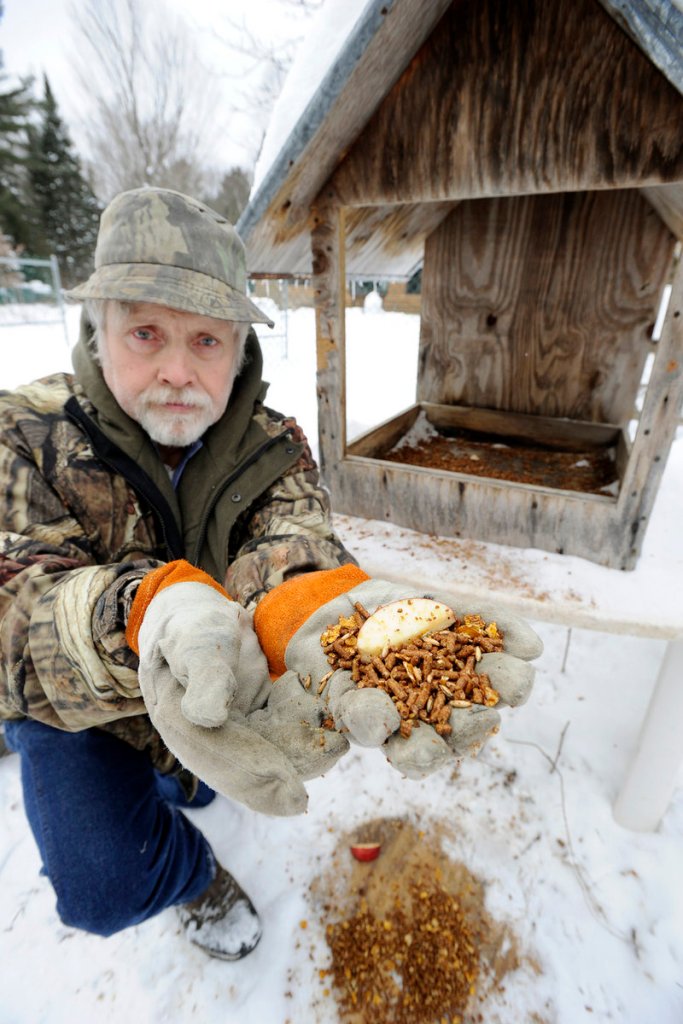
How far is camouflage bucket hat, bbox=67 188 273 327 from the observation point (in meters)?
1.43

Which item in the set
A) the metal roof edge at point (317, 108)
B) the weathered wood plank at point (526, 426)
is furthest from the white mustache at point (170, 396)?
the weathered wood plank at point (526, 426)

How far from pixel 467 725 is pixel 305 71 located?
2.13 meters

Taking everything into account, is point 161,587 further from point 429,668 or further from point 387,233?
point 387,233

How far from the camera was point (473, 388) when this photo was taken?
10.6ft

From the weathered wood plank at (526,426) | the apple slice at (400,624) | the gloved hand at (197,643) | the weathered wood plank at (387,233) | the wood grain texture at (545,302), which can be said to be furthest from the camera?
the weathered wood plank at (526,426)

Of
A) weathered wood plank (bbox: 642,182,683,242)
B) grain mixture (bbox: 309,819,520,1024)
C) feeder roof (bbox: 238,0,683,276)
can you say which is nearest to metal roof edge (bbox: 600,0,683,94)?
feeder roof (bbox: 238,0,683,276)

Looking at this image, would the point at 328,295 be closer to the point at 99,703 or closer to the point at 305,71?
the point at 305,71

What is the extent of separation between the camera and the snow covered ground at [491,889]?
1642mm

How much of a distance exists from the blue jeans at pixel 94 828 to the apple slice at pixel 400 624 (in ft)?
3.49

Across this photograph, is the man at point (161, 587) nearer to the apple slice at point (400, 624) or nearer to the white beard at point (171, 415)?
the white beard at point (171, 415)

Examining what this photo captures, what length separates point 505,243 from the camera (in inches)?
113

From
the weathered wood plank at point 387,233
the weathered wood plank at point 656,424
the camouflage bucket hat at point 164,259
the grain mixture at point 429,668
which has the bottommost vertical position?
the grain mixture at point 429,668

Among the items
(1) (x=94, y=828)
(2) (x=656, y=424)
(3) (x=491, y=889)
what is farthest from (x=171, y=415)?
(3) (x=491, y=889)

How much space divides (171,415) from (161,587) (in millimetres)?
682
